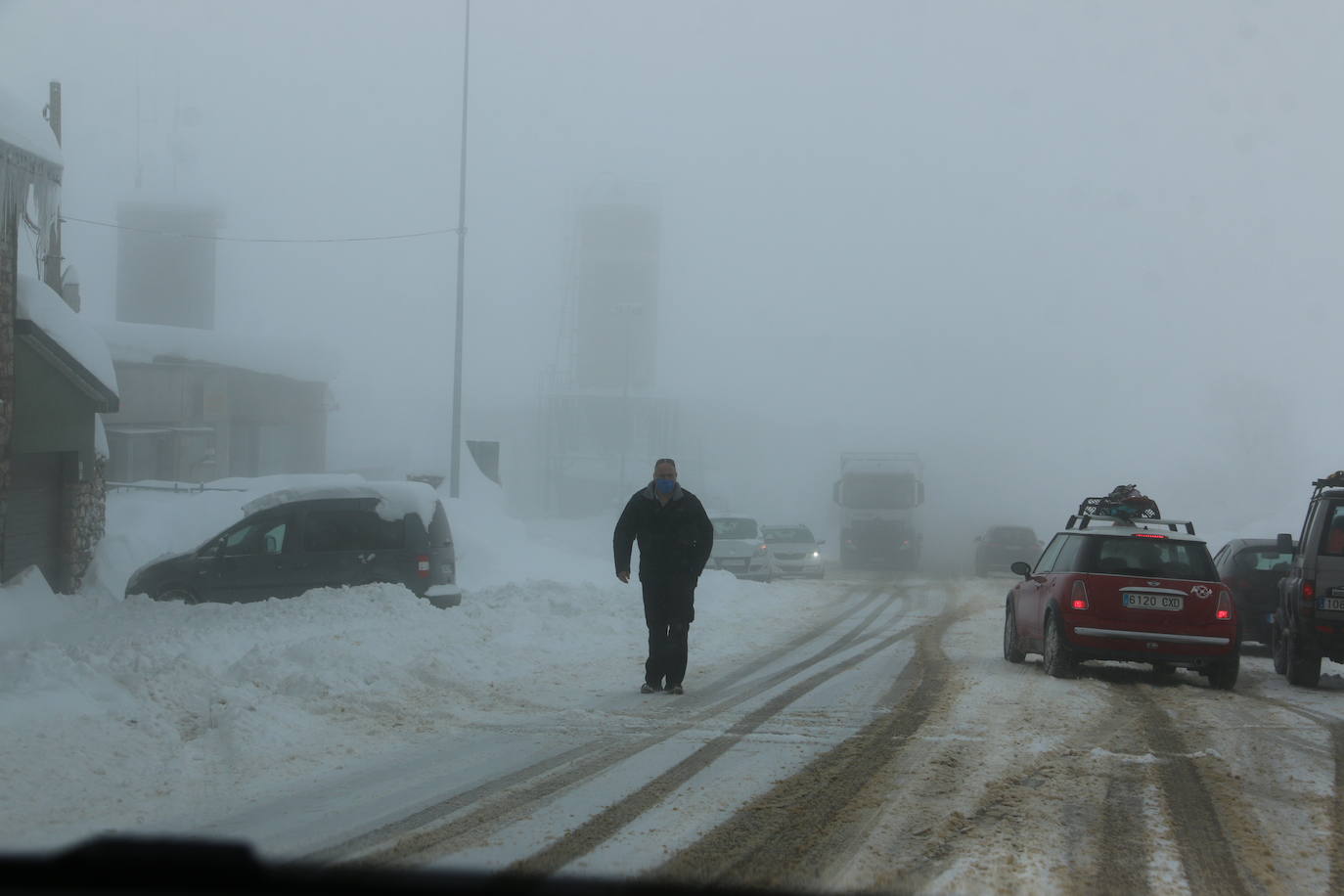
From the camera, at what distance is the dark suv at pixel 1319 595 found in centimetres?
1257

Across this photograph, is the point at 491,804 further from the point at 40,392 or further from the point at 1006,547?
the point at 1006,547

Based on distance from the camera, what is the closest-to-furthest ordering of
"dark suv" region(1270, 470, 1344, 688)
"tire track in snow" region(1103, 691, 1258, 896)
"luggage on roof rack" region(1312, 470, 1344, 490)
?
1. "tire track in snow" region(1103, 691, 1258, 896)
2. "dark suv" region(1270, 470, 1344, 688)
3. "luggage on roof rack" region(1312, 470, 1344, 490)

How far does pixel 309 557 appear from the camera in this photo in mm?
15992

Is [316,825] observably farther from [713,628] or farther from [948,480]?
[948,480]

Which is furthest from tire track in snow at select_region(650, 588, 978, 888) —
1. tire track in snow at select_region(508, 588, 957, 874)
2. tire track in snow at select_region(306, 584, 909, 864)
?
tire track in snow at select_region(306, 584, 909, 864)

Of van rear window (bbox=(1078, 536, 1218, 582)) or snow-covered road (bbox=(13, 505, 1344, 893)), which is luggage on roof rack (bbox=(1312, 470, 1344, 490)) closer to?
van rear window (bbox=(1078, 536, 1218, 582))

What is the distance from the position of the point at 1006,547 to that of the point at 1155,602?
25.4 metres

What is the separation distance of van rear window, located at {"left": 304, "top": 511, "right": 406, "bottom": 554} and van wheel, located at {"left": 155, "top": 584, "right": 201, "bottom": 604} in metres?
1.43

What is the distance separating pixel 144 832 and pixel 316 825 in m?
0.77

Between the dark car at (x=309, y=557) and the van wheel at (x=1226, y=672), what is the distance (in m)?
8.72

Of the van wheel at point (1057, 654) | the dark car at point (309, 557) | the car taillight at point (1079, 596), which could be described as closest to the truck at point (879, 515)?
the dark car at point (309, 557)

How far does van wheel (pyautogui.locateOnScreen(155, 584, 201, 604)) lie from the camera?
1580cm

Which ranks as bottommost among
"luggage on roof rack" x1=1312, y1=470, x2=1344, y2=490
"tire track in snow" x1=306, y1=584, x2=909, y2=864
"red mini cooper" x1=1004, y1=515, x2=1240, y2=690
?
"tire track in snow" x1=306, y1=584, x2=909, y2=864

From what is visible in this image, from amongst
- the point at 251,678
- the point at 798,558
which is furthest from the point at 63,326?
the point at 798,558
